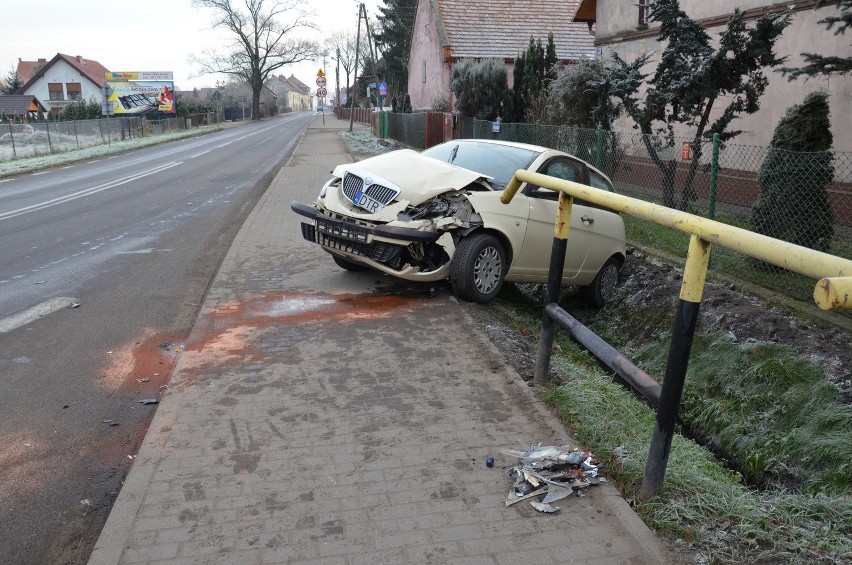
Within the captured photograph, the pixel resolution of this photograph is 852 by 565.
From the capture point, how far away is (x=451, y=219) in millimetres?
6930

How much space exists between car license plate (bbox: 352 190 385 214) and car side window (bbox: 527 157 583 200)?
1.61 metres

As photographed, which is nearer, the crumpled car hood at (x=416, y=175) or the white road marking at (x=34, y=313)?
the white road marking at (x=34, y=313)

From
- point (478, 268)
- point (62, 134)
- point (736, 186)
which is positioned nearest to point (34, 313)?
point (478, 268)

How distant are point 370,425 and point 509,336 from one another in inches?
91.0

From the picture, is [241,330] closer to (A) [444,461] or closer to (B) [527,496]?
(A) [444,461]

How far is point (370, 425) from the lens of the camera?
4.38 m

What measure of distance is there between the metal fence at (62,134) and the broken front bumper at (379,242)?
2765 centimetres

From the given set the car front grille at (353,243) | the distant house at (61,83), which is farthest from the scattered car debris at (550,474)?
the distant house at (61,83)

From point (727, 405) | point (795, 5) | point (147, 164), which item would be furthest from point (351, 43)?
point (727, 405)

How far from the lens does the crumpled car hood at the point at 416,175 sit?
7.08 m

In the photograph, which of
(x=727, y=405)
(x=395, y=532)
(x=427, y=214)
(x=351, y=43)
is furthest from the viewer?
(x=351, y=43)

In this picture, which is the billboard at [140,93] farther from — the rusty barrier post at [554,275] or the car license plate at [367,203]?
the rusty barrier post at [554,275]

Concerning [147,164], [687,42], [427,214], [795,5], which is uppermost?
[795,5]

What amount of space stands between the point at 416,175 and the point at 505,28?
27564 mm
